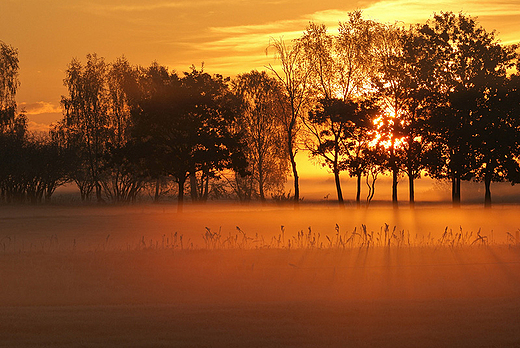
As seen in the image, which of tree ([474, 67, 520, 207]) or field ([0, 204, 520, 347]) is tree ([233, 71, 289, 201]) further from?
field ([0, 204, 520, 347])

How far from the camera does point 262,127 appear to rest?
73312 mm

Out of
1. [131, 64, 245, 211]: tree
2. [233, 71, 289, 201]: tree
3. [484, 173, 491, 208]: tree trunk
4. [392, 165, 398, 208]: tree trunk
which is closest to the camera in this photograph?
[131, 64, 245, 211]: tree

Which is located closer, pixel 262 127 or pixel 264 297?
pixel 264 297

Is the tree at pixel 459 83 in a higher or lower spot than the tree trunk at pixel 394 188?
higher

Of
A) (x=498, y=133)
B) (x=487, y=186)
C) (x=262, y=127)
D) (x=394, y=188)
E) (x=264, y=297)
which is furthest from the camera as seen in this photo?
(x=262, y=127)

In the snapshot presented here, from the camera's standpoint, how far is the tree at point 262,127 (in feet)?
236

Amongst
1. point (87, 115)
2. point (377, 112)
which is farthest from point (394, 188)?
point (87, 115)

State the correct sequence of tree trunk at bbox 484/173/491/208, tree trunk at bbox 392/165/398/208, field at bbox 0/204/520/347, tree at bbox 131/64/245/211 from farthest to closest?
tree trunk at bbox 392/165/398/208
tree trunk at bbox 484/173/491/208
tree at bbox 131/64/245/211
field at bbox 0/204/520/347

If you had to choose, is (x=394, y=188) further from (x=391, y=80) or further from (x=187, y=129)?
(x=187, y=129)

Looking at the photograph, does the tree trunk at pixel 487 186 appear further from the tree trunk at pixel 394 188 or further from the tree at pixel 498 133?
the tree trunk at pixel 394 188

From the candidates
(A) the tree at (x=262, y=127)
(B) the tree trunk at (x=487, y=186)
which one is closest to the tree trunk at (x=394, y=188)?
(B) the tree trunk at (x=487, y=186)

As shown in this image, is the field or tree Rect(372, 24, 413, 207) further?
tree Rect(372, 24, 413, 207)

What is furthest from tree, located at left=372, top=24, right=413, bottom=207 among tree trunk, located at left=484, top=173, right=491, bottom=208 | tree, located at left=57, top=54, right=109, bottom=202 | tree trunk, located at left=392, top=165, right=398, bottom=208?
tree, located at left=57, top=54, right=109, bottom=202

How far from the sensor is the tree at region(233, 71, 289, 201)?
71.9 m
